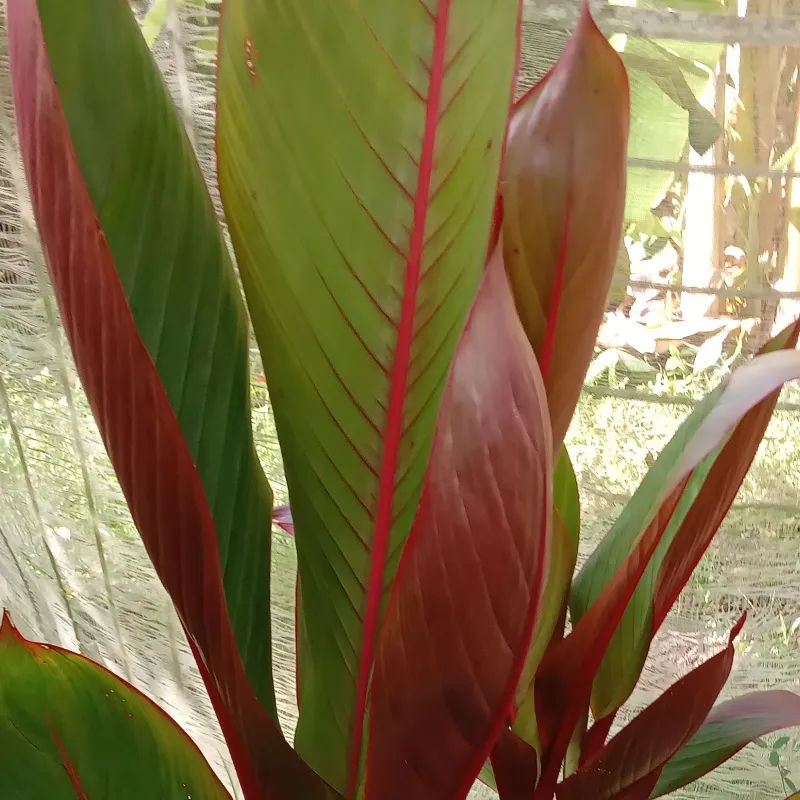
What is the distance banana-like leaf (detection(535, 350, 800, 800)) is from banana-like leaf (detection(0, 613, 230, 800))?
7.6 inches

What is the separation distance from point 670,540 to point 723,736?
191 millimetres

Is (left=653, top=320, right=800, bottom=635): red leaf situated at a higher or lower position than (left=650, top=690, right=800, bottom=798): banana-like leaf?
higher

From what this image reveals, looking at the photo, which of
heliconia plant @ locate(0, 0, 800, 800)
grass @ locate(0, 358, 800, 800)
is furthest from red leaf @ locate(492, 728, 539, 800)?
grass @ locate(0, 358, 800, 800)

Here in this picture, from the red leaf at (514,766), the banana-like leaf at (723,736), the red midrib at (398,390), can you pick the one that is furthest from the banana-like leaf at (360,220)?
the banana-like leaf at (723,736)

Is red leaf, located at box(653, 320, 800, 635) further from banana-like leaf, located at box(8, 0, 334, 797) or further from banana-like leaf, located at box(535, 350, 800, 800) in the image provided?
banana-like leaf, located at box(8, 0, 334, 797)

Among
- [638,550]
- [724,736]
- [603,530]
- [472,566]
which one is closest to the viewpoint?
[472,566]

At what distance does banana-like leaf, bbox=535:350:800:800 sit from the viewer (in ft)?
0.97

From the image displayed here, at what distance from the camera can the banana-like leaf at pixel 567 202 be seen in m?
0.33

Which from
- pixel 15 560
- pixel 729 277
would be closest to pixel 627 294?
pixel 729 277

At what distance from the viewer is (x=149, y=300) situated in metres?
0.29

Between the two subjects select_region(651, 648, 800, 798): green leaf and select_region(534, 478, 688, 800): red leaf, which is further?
select_region(651, 648, 800, 798): green leaf

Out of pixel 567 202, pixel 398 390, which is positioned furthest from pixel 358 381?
pixel 567 202

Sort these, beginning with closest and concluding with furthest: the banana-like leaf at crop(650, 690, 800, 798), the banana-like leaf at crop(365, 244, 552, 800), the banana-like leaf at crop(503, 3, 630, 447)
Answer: the banana-like leaf at crop(365, 244, 552, 800), the banana-like leaf at crop(503, 3, 630, 447), the banana-like leaf at crop(650, 690, 800, 798)

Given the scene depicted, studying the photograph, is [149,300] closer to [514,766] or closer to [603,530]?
[514,766]
